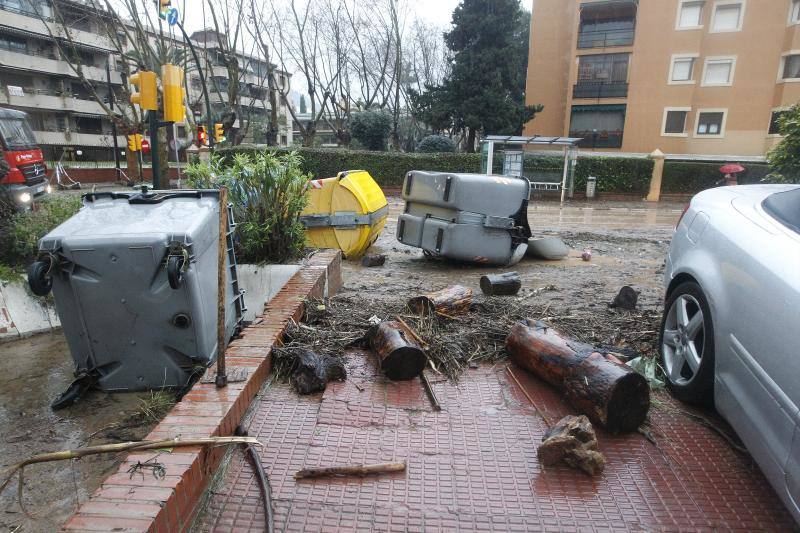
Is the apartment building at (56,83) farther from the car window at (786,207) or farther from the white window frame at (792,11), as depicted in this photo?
the car window at (786,207)

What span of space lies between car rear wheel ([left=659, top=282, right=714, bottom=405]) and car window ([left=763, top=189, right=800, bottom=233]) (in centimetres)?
55

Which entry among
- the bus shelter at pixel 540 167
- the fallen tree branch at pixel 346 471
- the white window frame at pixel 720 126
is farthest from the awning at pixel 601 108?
the fallen tree branch at pixel 346 471

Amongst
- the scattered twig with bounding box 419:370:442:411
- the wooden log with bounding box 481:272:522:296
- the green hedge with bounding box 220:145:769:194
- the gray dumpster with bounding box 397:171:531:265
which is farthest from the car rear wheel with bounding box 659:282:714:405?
the green hedge with bounding box 220:145:769:194

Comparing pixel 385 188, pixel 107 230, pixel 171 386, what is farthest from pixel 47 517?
pixel 385 188

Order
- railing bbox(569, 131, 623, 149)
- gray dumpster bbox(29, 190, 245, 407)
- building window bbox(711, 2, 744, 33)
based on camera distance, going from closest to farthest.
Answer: gray dumpster bbox(29, 190, 245, 407) → building window bbox(711, 2, 744, 33) → railing bbox(569, 131, 623, 149)

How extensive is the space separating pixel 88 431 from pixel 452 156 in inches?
832

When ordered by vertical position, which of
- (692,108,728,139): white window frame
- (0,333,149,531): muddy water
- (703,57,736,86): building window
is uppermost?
(703,57,736,86): building window

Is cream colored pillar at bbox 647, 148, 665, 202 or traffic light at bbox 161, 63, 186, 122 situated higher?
traffic light at bbox 161, 63, 186, 122

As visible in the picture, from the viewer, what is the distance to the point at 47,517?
2.59m

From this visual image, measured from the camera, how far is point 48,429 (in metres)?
3.49

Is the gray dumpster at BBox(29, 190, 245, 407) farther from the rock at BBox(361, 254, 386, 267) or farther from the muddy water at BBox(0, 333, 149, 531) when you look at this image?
the rock at BBox(361, 254, 386, 267)

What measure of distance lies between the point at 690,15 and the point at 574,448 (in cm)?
3434

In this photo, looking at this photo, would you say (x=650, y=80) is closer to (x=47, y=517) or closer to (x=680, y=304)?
(x=680, y=304)

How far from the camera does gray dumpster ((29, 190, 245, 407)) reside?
3.22 meters
